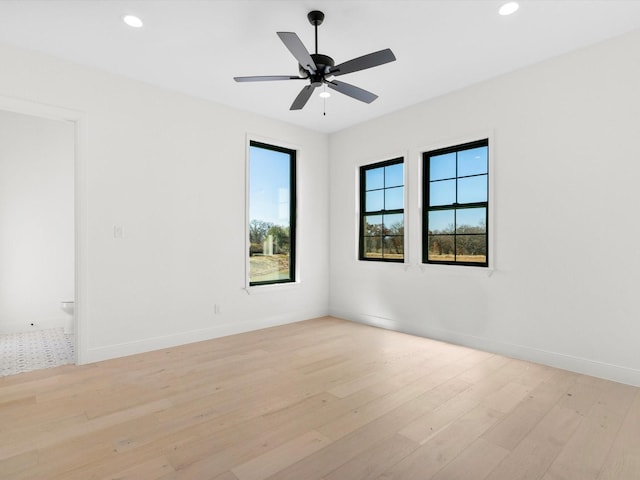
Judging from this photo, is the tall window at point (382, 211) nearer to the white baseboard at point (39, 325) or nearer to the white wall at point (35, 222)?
the white baseboard at point (39, 325)

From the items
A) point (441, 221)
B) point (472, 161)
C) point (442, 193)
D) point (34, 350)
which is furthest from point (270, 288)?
point (472, 161)

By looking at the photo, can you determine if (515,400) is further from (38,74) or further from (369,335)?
(38,74)

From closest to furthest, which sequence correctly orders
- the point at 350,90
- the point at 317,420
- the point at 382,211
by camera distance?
the point at 317,420 → the point at 350,90 → the point at 382,211

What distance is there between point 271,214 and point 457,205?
247 cm

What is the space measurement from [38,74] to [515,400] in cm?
484

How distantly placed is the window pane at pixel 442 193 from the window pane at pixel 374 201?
29.9 inches

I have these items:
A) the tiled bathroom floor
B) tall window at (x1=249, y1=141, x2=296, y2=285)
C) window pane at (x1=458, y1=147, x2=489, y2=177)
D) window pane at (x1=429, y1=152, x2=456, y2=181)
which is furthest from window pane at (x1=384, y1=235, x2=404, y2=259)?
the tiled bathroom floor

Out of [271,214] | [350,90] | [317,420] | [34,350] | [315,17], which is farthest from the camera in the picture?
[271,214]

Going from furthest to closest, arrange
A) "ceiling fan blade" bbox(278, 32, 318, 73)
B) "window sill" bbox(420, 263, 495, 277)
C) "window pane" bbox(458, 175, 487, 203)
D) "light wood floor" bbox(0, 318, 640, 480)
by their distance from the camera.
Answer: "window pane" bbox(458, 175, 487, 203), "window sill" bbox(420, 263, 495, 277), "ceiling fan blade" bbox(278, 32, 318, 73), "light wood floor" bbox(0, 318, 640, 480)

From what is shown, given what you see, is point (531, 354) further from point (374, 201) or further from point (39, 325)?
point (39, 325)

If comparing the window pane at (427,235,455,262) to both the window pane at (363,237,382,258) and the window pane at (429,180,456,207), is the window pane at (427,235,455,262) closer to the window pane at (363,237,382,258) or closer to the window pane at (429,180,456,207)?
the window pane at (429,180,456,207)

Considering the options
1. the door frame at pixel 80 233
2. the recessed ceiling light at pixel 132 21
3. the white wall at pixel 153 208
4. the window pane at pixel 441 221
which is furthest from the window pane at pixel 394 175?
the door frame at pixel 80 233

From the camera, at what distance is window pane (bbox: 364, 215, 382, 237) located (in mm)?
5047

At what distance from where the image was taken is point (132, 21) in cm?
277
